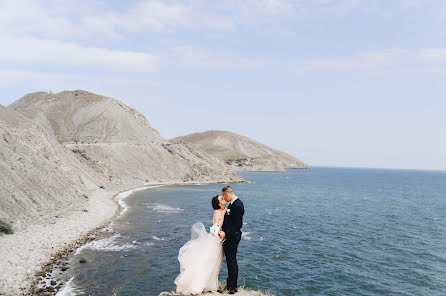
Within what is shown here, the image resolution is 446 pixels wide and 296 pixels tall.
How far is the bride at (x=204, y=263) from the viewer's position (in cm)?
1147

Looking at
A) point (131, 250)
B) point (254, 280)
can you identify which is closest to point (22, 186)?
point (131, 250)

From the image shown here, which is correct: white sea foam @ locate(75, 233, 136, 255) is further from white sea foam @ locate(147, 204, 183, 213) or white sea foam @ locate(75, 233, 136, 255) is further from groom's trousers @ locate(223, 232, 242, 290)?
groom's trousers @ locate(223, 232, 242, 290)

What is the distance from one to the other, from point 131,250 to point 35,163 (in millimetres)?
21458

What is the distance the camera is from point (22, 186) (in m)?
33.3

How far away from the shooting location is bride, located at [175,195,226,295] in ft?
37.6

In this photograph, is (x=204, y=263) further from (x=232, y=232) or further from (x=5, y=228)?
(x=5, y=228)

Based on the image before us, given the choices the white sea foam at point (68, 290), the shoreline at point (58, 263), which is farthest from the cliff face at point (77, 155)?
the white sea foam at point (68, 290)

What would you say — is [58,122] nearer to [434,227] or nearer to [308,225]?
[308,225]

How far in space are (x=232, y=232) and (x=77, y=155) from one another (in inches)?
2899

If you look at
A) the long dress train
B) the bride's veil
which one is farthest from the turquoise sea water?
the bride's veil

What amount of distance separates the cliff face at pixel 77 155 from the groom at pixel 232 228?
76.4 feet

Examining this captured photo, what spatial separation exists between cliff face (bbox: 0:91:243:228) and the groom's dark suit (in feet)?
76.4

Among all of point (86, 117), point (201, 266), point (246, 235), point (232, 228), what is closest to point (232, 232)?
point (232, 228)

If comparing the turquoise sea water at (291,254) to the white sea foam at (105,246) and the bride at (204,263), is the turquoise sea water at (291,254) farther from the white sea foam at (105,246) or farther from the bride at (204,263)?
the bride at (204,263)
